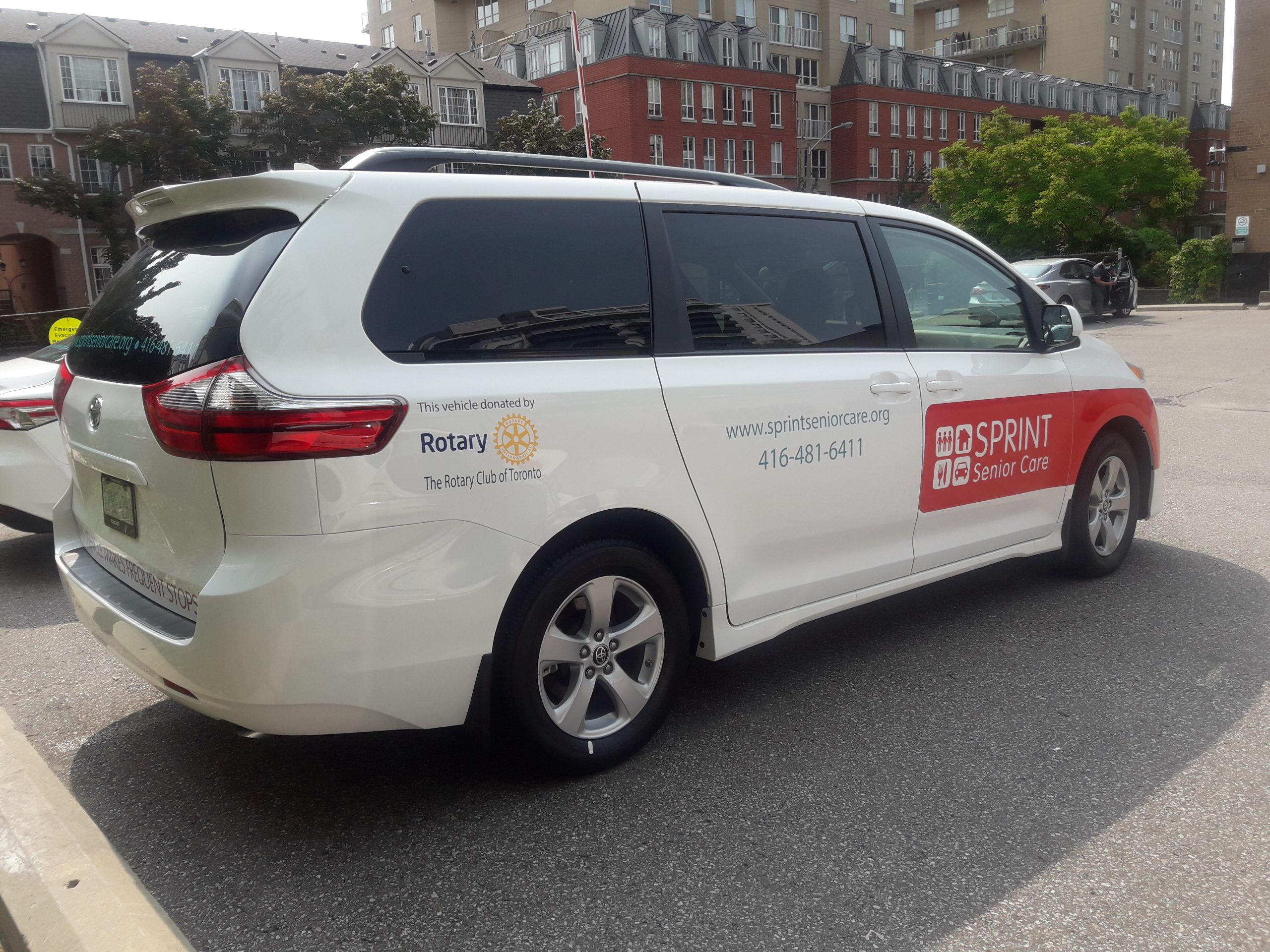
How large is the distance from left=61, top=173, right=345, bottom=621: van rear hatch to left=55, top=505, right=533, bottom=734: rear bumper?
0.14m

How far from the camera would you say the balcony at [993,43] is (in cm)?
8669

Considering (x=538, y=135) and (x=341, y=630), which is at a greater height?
(x=538, y=135)

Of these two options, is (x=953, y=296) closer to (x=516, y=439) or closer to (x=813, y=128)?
(x=516, y=439)

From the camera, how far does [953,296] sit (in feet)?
15.2

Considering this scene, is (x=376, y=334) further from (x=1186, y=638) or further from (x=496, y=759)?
(x=1186, y=638)

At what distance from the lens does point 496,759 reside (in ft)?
11.6

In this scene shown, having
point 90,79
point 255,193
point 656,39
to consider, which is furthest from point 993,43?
point 255,193

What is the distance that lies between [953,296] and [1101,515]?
1.56m

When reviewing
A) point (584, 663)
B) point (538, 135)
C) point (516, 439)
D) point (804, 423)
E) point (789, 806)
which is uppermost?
point (538, 135)

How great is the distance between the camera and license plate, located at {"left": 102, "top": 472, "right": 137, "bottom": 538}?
320cm

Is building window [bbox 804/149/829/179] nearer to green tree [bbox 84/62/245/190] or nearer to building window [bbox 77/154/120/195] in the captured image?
green tree [bbox 84/62/245/190]

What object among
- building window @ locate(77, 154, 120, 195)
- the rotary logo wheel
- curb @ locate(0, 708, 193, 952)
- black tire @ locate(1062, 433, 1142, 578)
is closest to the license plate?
curb @ locate(0, 708, 193, 952)

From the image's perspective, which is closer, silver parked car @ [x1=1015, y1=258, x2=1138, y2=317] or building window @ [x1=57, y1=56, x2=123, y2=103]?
silver parked car @ [x1=1015, y1=258, x2=1138, y2=317]

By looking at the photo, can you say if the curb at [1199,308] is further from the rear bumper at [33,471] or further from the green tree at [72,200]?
the green tree at [72,200]
